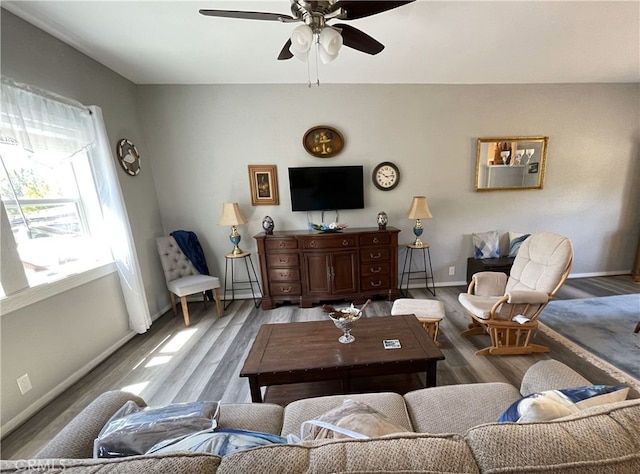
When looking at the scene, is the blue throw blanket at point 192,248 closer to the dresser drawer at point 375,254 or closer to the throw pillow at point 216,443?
the dresser drawer at point 375,254

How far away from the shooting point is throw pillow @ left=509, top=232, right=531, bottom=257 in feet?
10.4

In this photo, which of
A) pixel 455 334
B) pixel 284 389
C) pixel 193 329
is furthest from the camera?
pixel 193 329

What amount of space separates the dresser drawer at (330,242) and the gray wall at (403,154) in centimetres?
48

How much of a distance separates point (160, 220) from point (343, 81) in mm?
2889

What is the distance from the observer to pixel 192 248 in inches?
120

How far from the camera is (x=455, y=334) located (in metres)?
2.33

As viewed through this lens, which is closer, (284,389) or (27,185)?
(284,389)

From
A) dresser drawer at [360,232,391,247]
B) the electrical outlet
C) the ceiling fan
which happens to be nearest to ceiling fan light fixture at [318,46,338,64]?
the ceiling fan

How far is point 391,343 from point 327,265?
1461mm

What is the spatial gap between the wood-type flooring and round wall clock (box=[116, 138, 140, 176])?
175cm

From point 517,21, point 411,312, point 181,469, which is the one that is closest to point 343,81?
point 517,21

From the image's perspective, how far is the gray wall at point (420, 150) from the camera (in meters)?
3.02

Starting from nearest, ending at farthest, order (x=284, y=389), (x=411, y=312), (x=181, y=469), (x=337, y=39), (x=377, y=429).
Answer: (x=181, y=469), (x=377, y=429), (x=337, y=39), (x=284, y=389), (x=411, y=312)

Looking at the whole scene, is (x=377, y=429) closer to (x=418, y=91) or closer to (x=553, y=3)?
(x=553, y=3)
